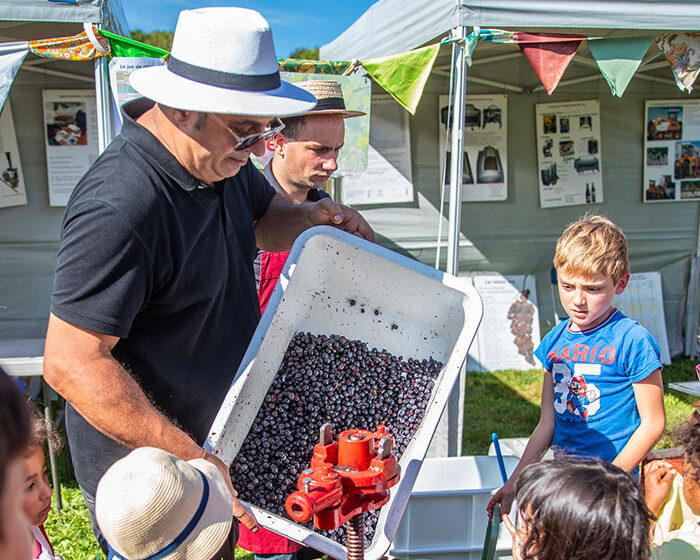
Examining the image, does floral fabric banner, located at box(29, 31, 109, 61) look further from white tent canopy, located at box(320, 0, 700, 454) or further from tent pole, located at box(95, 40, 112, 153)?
white tent canopy, located at box(320, 0, 700, 454)

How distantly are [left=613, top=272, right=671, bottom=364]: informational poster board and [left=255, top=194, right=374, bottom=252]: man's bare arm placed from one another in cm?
470

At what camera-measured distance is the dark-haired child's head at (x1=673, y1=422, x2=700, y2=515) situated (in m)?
1.92

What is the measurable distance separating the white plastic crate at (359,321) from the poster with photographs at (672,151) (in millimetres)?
4754

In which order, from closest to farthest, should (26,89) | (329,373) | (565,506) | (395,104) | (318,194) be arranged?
(565,506) → (329,373) → (318,194) → (26,89) → (395,104)

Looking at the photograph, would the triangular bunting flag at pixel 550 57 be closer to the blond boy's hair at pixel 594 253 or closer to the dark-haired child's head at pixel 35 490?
the blond boy's hair at pixel 594 253

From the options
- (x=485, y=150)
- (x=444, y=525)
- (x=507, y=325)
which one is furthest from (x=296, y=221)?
(x=507, y=325)

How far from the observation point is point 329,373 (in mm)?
1867

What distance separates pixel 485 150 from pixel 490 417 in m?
2.38

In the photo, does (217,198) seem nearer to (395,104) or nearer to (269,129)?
(269,129)

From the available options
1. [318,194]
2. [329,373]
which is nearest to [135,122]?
[329,373]

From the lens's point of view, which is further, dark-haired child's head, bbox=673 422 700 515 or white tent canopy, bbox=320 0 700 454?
white tent canopy, bbox=320 0 700 454

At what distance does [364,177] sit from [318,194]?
112 inches

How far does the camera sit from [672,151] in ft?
19.2

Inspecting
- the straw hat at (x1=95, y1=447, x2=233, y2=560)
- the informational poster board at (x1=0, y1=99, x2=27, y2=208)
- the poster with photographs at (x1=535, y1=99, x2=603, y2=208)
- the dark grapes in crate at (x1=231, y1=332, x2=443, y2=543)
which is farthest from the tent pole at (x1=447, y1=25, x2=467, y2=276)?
the informational poster board at (x1=0, y1=99, x2=27, y2=208)
